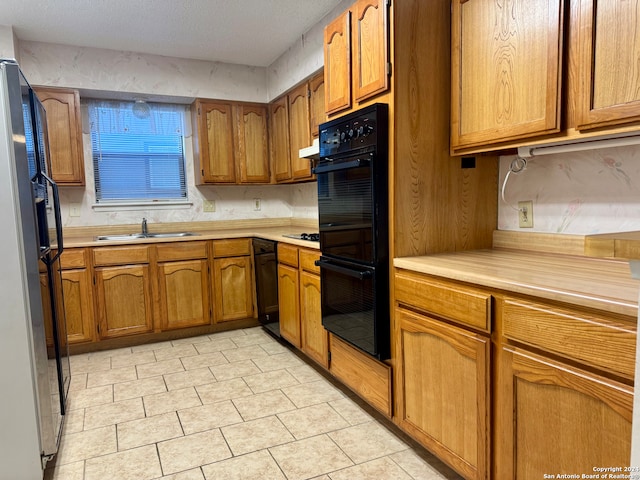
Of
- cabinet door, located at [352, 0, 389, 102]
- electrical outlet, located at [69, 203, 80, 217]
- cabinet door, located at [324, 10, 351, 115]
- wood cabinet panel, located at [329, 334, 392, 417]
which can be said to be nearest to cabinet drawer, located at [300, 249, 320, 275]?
wood cabinet panel, located at [329, 334, 392, 417]

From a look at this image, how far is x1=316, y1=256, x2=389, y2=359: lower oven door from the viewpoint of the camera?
1966mm

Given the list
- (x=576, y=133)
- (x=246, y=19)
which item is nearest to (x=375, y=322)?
(x=576, y=133)

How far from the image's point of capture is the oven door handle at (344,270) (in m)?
2.00

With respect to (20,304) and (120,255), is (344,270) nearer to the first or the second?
(20,304)

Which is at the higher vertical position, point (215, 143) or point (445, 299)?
point (215, 143)

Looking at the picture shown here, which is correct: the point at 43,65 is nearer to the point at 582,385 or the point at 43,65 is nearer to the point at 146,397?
the point at 146,397

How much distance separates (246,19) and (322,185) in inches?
61.2

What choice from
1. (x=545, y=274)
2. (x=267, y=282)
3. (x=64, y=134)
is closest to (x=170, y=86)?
(x=64, y=134)

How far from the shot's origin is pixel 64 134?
131 inches

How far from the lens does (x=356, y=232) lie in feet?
6.81

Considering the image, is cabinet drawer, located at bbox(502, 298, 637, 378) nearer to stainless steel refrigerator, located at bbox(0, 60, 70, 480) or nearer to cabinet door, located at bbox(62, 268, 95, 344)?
stainless steel refrigerator, located at bbox(0, 60, 70, 480)

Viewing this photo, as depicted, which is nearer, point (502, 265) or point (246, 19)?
point (502, 265)

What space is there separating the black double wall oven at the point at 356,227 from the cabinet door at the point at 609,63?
0.77 metres

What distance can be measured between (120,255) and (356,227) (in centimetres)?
210
